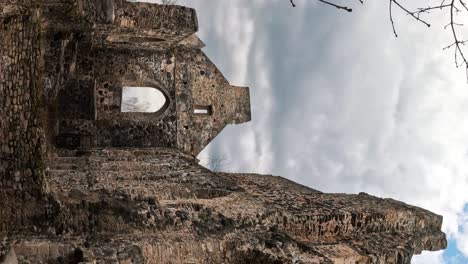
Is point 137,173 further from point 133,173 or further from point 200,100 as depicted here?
point 200,100

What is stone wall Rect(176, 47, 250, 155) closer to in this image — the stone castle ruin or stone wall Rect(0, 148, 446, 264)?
the stone castle ruin

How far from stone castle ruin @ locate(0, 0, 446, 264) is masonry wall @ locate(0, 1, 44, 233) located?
0.01 meters

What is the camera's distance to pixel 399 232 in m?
11.1

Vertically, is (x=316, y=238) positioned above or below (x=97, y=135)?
below

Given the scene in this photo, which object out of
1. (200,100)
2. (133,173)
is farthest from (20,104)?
(200,100)

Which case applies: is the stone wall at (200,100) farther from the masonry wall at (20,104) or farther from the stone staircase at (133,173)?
the masonry wall at (20,104)

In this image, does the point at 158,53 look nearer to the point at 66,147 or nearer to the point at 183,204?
the point at 66,147

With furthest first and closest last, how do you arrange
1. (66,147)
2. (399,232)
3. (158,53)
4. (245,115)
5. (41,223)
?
1. (245,115)
2. (158,53)
3. (66,147)
4. (399,232)
5. (41,223)

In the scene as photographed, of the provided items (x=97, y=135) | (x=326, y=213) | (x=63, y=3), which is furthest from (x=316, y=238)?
(x=97, y=135)

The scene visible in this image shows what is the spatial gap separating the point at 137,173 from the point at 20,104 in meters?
5.85

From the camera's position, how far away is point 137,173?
14297 mm

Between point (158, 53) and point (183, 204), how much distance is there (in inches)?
324

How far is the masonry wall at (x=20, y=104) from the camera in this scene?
834 cm

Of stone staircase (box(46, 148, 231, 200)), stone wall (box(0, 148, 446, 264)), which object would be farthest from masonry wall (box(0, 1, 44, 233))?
stone staircase (box(46, 148, 231, 200))
